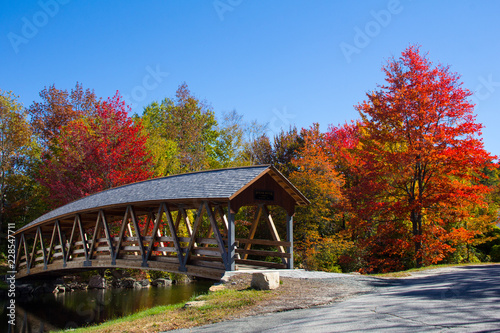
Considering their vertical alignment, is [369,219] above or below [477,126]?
below

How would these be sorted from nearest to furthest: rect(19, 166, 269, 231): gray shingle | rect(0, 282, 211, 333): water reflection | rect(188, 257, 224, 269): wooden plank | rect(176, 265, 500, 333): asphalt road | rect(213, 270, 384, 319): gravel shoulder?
rect(176, 265, 500, 333): asphalt road, rect(213, 270, 384, 319): gravel shoulder, rect(19, 166, 269, 231): gray shingle, rect(188, 257, 224, 269): wooden plank, rect(0, 282, 211, 333): water reflection

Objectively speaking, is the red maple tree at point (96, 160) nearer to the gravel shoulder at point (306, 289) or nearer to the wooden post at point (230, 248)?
the wooden post at point (230, 248)

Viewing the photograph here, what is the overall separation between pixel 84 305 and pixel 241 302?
Result: 11.9 m

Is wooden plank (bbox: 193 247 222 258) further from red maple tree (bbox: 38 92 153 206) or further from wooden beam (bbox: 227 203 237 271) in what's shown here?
red maple tree (bbox: 38 92 153 206)

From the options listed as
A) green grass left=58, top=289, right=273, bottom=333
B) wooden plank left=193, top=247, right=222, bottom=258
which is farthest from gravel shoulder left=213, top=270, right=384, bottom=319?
wooden plank left=193, top=247, right=222, bottom=258

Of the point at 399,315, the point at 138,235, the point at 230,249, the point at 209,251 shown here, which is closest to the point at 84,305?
the point at 138,235

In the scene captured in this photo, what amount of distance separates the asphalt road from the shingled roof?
426 centimetres

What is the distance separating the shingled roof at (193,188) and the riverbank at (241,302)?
2.49 meters

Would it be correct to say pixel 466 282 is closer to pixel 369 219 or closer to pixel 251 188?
pixel 251 188

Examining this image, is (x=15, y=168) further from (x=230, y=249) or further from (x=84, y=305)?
(x=230, y=249)


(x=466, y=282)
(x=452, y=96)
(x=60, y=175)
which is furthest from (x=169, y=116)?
(x=466, y=282)

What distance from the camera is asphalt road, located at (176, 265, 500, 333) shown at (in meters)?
5.25

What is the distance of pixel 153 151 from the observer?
23.8 m

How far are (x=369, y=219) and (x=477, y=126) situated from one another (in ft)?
17.4
